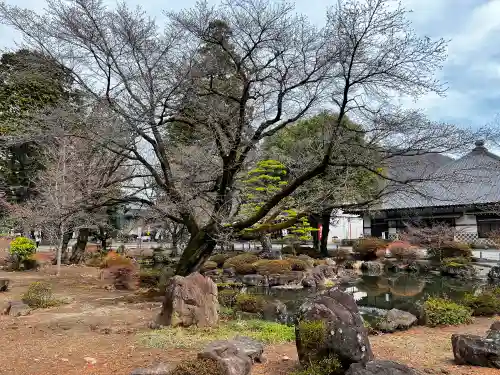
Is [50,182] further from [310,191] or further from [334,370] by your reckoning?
[334,370]

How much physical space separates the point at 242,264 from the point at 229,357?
15820 millimetres

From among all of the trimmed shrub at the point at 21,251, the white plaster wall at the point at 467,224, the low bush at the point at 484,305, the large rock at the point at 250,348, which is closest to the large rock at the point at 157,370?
the large rock at the point at 250,348

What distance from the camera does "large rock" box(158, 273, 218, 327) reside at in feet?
24.4

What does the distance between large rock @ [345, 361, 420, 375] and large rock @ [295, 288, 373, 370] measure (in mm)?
351

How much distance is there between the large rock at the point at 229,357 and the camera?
4.42 metres

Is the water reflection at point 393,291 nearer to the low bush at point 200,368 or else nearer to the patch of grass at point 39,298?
the patch of grass at point 39,298

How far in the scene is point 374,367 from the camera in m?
4.08

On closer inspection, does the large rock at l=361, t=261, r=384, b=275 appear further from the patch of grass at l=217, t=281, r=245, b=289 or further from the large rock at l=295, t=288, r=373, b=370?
the large rock at l=295, t=288, r=373, b=370

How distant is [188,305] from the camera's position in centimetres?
759

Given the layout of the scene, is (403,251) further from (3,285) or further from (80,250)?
(3,285)

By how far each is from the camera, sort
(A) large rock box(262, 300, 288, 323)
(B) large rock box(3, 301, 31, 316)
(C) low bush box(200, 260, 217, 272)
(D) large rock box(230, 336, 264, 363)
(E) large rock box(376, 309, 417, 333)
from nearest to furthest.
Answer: (D) large rock box(230, 336, 264, 363) → (E) large rock box(376, 309, 417, 333) → (B) large rock box(3, 301, 31, 316) → (A) large rock box(262, 300, 288, 323) → (C) low bush box(200, 260, 217, 272)

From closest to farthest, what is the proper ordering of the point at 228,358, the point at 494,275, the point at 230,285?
the point at 228,358, the point at 230,285, the point at 494,275

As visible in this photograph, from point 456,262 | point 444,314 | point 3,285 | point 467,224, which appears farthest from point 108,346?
point 467,224

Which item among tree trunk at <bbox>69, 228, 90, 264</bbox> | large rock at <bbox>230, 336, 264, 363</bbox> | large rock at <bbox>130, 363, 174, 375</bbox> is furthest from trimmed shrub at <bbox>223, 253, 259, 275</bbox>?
large rock at <bbox>130, 363, 174, 375</bbox>
